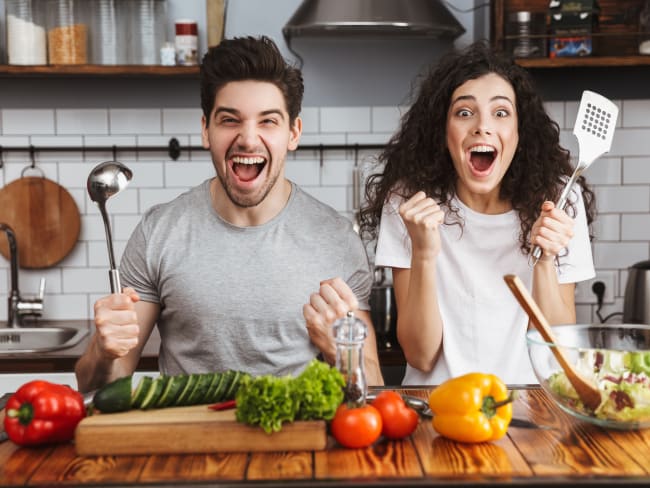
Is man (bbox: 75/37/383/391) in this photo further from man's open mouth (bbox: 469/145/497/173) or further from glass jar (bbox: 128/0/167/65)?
glass jar (bbox: 128/0/167/65)

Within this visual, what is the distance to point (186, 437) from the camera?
50.5 inches

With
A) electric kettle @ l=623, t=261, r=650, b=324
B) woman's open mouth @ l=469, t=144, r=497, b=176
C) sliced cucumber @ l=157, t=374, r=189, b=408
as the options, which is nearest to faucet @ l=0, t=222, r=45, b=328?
woman's open mouth @ l=469, t=144, r=497, b=176

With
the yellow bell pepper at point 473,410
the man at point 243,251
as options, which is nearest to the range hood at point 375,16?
the man at point 243,251

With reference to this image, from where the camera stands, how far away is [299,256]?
6.76 ft

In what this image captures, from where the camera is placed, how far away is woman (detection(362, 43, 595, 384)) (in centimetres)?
198

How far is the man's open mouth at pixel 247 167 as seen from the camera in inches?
77.3

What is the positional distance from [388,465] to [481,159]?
44.2 inches

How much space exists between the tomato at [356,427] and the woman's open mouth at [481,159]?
0.90m

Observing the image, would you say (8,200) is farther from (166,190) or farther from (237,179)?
(237,179)

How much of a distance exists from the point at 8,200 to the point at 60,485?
218 cm

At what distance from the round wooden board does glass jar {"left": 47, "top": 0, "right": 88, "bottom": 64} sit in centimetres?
48

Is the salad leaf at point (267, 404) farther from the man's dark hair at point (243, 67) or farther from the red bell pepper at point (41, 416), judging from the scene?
the man's dark hair at point (243, 67)

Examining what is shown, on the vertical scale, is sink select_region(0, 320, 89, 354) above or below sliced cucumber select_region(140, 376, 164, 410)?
below

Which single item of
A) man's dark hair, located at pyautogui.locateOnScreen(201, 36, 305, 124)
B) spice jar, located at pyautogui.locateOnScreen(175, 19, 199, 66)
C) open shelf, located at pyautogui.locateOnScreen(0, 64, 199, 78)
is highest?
spice jar, located at pyautogui.locateOnScreen(175, 19, 199, 66)
